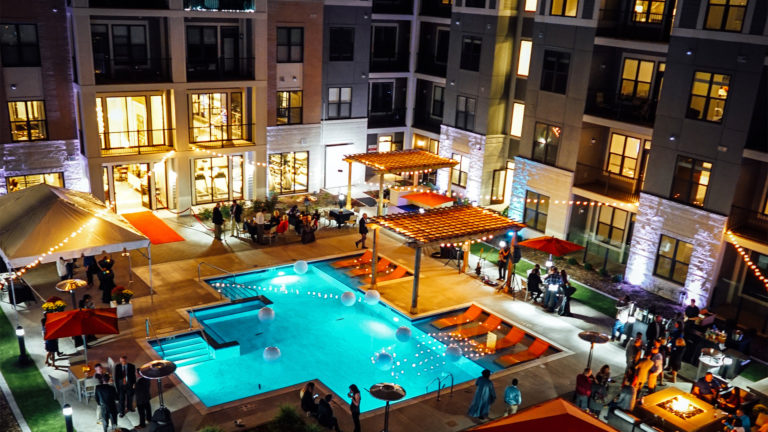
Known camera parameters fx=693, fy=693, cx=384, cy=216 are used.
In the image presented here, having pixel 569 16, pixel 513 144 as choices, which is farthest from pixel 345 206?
pixel 569 16

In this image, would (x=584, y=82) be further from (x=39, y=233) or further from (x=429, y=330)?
(x=39, y=233)

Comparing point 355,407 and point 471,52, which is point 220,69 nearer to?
point 471,52

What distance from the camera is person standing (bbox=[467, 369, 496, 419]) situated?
1812 centimetres

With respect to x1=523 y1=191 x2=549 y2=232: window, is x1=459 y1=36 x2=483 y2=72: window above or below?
above

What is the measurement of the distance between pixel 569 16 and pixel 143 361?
22111mm

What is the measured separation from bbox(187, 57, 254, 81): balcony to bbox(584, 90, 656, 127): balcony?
16.4m

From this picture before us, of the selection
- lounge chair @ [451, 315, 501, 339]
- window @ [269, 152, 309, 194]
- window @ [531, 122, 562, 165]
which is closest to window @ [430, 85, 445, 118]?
window @ [269, 152, 309, 194]

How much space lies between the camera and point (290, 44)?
1414 inches

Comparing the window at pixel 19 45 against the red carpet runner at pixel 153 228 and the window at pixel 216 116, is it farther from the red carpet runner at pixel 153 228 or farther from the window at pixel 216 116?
the red carpet runner at pixel 153 228

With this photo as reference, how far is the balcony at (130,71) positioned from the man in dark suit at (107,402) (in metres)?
18.1

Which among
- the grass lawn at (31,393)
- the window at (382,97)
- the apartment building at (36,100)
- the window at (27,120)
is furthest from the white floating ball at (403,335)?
the window at (382,97)

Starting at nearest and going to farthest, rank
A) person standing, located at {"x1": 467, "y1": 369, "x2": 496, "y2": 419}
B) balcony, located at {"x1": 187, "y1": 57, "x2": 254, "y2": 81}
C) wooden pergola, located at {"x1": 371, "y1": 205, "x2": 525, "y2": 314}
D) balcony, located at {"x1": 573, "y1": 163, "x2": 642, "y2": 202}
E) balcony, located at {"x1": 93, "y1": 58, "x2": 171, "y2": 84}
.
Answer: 1. person standing, located at {"x1": 467, "y1": 369, "x2": 496, "y2": 419}
2. wooden pergola, located at {"x1": 371, "y1": 205, "x2": 525, "y2": 314}
3. balcony, located at {"x1": 573, "y1": 163, "x2": 642, "y2": 202}
4. balcony, located at {"x1": 93, "y1": 58, "x2": 171, "y2": 84}
5. balcony, located at {"x1": 187, "y1": 57, "x2": 254, "y2": 81}

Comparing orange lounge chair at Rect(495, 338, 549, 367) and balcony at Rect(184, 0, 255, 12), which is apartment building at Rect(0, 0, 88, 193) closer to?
balcony at Rect(184, 0, 255, 12)

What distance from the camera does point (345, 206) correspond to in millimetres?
36438
